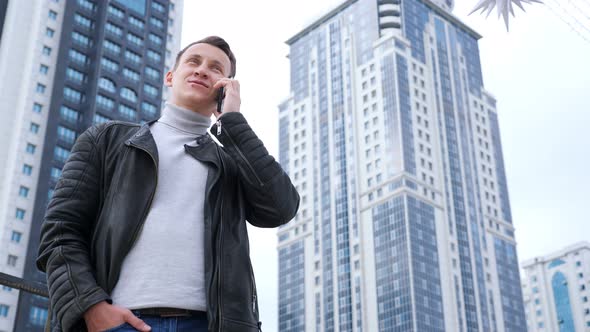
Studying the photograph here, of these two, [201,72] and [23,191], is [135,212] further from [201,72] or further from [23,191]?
[23,191]

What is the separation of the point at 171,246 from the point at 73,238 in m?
0.37

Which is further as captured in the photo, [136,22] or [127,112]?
[136,22]

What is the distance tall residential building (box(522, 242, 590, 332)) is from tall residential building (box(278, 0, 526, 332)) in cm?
2355

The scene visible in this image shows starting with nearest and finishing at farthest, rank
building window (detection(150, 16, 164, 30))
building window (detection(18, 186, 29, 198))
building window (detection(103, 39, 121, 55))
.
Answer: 1. building window (detection(18, 186, 29, 198))
2. building window (detection(103, 39, 121, 55))
3. building window (detection(150, 16, 164, 30))

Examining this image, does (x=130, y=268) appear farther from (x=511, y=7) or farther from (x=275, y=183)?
(x=511, y=7)

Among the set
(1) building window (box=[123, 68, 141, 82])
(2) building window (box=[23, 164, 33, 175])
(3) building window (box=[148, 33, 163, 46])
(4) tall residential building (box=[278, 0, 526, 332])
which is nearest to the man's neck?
(2) building window (box=[23, 164, 33, 175])

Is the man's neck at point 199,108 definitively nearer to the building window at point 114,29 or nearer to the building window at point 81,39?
the building window at point 81,39

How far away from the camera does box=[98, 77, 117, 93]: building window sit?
68.9m

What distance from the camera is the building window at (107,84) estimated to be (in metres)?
68.9

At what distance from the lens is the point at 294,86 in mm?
99375

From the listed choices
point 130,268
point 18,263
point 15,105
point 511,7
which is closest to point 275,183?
point 130,268

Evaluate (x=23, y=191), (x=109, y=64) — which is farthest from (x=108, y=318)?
(x=109, y=64)

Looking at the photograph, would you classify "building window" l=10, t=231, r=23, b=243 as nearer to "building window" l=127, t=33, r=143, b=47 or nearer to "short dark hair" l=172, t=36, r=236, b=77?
"building window" l=127, t=33, r=143, b=47

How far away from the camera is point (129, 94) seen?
234 ft
